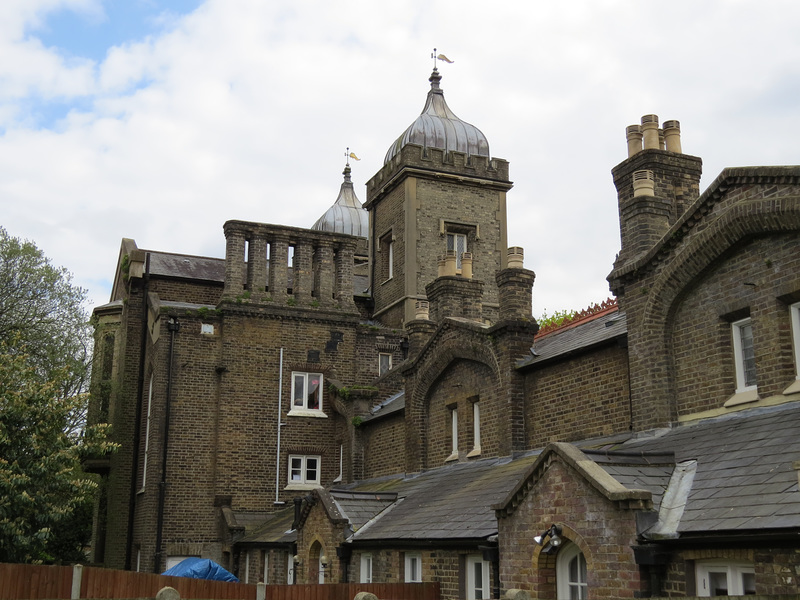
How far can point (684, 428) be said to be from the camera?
15.2m

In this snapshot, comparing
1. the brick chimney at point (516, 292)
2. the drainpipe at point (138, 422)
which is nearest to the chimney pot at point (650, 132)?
the brick chimney at point (516, 292)

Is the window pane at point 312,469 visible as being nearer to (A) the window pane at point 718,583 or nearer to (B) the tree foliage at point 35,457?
(B) the tree foliage at point 35,457

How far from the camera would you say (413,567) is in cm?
1781

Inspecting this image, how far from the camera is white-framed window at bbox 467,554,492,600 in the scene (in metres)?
15.4

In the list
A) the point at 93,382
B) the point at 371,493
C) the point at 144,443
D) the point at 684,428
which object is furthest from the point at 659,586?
the point at 93,382

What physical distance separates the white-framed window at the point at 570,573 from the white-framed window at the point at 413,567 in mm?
4653

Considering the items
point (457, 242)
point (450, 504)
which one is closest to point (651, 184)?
point (450, 504)

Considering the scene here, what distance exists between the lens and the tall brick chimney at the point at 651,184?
1706 cm

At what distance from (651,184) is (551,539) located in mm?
7603

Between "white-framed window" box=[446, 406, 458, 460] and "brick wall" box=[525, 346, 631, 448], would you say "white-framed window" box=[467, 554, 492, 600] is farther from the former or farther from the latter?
"white-framed window" box=[446, 406, 458, 460]

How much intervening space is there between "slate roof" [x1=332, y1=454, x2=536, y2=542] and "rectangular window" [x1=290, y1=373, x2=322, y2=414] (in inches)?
291

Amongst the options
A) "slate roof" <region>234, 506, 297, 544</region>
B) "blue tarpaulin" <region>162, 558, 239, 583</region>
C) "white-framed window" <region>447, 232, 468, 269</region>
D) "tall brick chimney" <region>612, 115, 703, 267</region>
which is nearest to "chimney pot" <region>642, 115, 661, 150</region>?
"tall brick chimney" <region>612, 115, 703, 267</region>

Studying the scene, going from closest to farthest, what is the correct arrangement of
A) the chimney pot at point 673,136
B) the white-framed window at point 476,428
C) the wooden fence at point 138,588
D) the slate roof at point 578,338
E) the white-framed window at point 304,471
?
the wooden fence at point 138,588, the slate roof at point 578,338, the chimney pot at point 673,136, the white-framed window at point 476,428, the white-framed window at point 304,471

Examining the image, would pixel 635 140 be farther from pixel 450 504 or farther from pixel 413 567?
pixel 413 567
